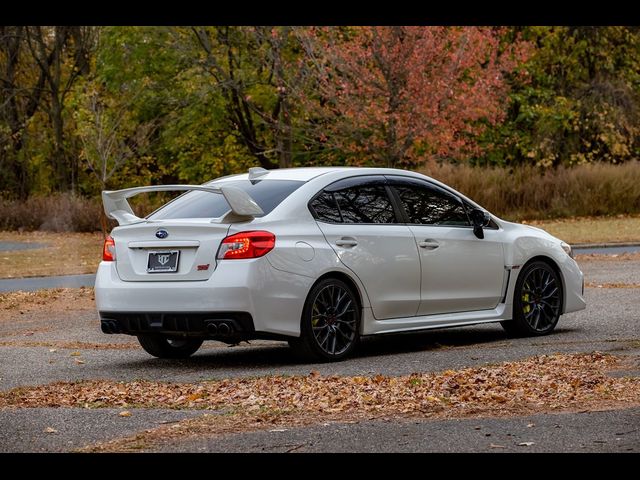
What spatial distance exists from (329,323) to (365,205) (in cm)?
125

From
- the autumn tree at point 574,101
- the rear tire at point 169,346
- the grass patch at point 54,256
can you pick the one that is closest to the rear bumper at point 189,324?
the rear tire at point 169,346

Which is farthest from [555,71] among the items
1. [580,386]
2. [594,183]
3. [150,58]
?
[580,386]

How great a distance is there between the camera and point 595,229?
35500mm

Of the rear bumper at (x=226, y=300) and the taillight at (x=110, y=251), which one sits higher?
the taillight at (x=110, y=251)

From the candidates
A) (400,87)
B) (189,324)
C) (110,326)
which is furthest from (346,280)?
(400,87)

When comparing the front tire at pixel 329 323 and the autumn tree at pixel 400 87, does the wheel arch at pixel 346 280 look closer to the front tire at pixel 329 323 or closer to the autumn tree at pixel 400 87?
the front tire at pixel 329 323

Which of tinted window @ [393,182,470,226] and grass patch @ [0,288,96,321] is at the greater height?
tinted window @ [393,182,470,226]

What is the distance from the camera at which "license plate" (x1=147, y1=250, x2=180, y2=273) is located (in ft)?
34.4

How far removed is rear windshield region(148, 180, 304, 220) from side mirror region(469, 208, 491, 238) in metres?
1.98

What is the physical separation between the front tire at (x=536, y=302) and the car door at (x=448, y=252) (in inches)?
10.8

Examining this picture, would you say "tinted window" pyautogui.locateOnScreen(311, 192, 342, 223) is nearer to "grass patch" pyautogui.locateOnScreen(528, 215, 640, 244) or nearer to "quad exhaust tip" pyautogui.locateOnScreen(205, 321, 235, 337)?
"quad exhaust tip" pyautogui.locateOnScreen(205, 321, 235, 337)

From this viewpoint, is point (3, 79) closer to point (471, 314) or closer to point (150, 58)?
point (150, 58)

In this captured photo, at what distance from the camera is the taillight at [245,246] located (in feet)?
33.7

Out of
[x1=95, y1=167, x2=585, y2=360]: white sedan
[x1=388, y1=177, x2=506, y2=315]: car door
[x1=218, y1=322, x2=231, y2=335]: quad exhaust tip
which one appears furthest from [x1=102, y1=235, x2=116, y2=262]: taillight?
[x1=388, y1=177, x2=506, y2=315]: car door
